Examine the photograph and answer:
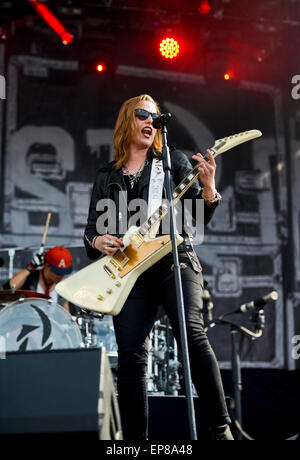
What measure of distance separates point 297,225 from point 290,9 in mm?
2738

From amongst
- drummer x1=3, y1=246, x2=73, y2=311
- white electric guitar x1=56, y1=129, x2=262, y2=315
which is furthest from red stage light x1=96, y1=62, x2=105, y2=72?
white electric guitar x1=56, y1=129, x2=262, y2=315

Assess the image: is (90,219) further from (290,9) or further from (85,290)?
(290,9)

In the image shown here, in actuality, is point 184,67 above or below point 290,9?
below

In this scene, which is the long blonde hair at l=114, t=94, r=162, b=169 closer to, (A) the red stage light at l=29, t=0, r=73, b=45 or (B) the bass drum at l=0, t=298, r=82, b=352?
(B) the bass drum at l=0, t=298, r=82, b=352

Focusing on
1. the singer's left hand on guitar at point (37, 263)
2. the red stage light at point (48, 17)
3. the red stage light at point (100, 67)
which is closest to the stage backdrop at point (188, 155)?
the red stage light at point (100, 67)

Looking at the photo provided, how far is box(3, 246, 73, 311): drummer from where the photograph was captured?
18.9ft

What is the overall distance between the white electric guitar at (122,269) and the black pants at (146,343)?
2.1 inches

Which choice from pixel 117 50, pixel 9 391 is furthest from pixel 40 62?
pixel 9 391

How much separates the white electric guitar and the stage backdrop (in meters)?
3.93

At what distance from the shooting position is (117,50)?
7449 millimetres

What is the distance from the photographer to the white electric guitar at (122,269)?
290cm

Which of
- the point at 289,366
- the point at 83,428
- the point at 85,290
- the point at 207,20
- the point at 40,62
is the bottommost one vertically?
the point at 289,366

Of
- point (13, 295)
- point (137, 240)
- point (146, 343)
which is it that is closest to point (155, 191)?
point (137, 240)

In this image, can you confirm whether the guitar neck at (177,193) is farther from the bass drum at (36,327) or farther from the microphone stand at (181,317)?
the bass drum at (36,327)
